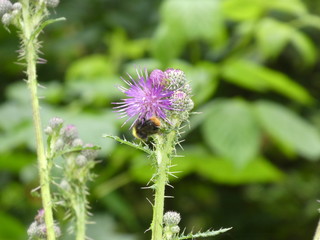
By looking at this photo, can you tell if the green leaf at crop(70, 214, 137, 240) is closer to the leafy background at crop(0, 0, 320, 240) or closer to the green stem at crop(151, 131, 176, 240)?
the leafy background at crop(0, 0, 320, 240)

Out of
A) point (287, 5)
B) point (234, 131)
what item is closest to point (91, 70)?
point (234, 131)

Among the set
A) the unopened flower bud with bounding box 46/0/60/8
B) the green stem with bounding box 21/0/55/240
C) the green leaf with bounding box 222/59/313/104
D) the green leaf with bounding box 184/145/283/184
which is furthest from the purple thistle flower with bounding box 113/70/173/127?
the green leaf with bounding box 184/145/283/184

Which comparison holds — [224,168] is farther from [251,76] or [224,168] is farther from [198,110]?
[251,76]

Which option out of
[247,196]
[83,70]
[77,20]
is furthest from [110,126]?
[247,196]

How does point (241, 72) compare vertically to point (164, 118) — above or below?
above

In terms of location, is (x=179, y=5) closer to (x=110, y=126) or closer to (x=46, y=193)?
(x=110, y=126)

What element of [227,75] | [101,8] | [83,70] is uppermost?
[101,8]

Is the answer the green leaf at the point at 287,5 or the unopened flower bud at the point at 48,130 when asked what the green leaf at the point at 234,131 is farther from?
the unopened flower bud at the point at 48,130
